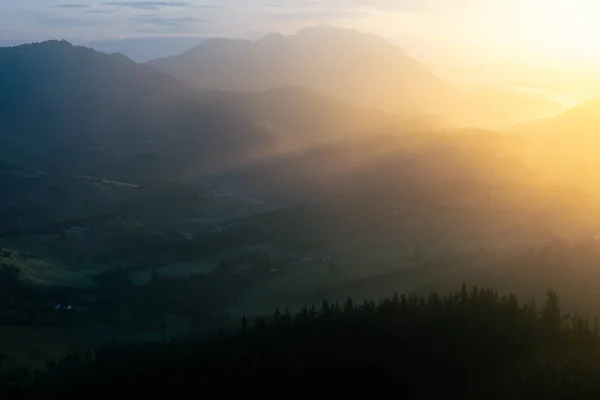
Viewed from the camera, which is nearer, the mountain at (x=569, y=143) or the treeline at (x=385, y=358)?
the treeline at (x=385, y=358)

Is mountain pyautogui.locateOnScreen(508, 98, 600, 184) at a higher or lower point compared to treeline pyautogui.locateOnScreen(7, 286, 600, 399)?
higher

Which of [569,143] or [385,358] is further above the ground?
[569,143]

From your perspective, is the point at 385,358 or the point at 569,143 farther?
the point at 569,143

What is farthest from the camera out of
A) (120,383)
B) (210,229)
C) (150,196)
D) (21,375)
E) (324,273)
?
(150,196)

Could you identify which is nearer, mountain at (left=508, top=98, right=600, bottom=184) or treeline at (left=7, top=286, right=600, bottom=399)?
treeline at (left=7, top=286, right=600, bottom=399)

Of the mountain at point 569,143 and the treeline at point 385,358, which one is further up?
the mountain at point 569,143

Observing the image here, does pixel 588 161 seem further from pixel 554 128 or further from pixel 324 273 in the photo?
pixel 324 273

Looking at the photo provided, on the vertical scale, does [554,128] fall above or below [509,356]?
above

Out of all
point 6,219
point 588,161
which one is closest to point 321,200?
point 588,161
